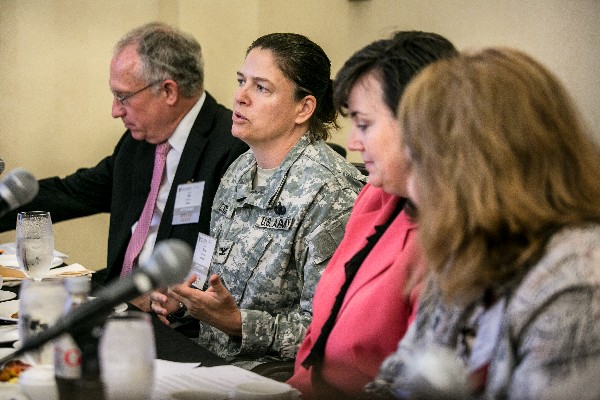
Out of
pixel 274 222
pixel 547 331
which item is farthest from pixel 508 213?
pixel 274 222

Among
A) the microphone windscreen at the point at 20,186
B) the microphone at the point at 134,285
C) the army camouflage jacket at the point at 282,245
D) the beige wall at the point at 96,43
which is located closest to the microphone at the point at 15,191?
the microphone windscreen at the point at 20,186

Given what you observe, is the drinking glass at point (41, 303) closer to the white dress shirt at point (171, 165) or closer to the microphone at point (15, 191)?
the microphone at point (15, 191)

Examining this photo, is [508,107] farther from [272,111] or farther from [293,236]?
[272,111]

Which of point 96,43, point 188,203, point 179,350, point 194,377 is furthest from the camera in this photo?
point 96,43

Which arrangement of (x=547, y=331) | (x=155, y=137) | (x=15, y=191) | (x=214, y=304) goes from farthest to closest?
(x=155, y=137)
(x=214, y=304)
(x=15, y=191)
(x=547, y=331)

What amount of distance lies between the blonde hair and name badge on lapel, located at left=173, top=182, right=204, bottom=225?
6.50ft

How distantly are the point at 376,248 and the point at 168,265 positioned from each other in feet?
3.35

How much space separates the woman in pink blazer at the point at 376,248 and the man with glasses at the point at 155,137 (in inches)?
53.6

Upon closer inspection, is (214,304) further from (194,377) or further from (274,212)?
(194,377)

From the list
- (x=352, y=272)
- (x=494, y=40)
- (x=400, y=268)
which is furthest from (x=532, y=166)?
(x=494, y=40)

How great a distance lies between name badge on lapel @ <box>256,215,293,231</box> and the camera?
254cm

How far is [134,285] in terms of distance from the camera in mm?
1024

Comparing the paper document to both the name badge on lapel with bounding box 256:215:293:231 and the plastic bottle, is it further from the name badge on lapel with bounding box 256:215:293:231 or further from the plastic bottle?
the name badge on lapel with bounding box 256:215:293:231

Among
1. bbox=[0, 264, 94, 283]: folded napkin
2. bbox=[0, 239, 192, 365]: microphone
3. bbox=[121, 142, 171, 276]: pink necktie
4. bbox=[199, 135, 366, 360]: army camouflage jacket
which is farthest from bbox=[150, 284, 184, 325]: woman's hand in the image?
bbox=[0, 239, 192, 365]: microphone
